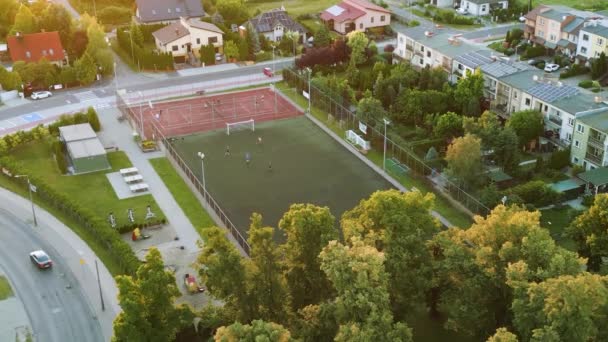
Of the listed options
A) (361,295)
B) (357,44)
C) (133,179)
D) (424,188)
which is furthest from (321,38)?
(361,295)

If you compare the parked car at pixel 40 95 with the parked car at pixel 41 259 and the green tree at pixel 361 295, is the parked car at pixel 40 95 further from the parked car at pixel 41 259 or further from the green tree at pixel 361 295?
the green tree at pixel 361 295

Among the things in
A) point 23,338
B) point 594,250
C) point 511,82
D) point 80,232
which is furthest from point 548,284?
point 511,82

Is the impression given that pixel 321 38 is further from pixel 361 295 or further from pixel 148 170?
pixel 361 295

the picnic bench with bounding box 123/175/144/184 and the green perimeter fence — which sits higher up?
the green perimeter fence

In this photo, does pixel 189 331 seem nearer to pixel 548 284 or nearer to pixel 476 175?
pixel 548 284

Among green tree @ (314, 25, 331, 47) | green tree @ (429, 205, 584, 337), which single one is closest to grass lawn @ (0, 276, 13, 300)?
green tree @ (429, 205, 584, 337)

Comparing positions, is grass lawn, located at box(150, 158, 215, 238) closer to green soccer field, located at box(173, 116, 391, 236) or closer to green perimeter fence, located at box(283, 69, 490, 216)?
green soccer field, located at box(173, 116, 391, 236)
